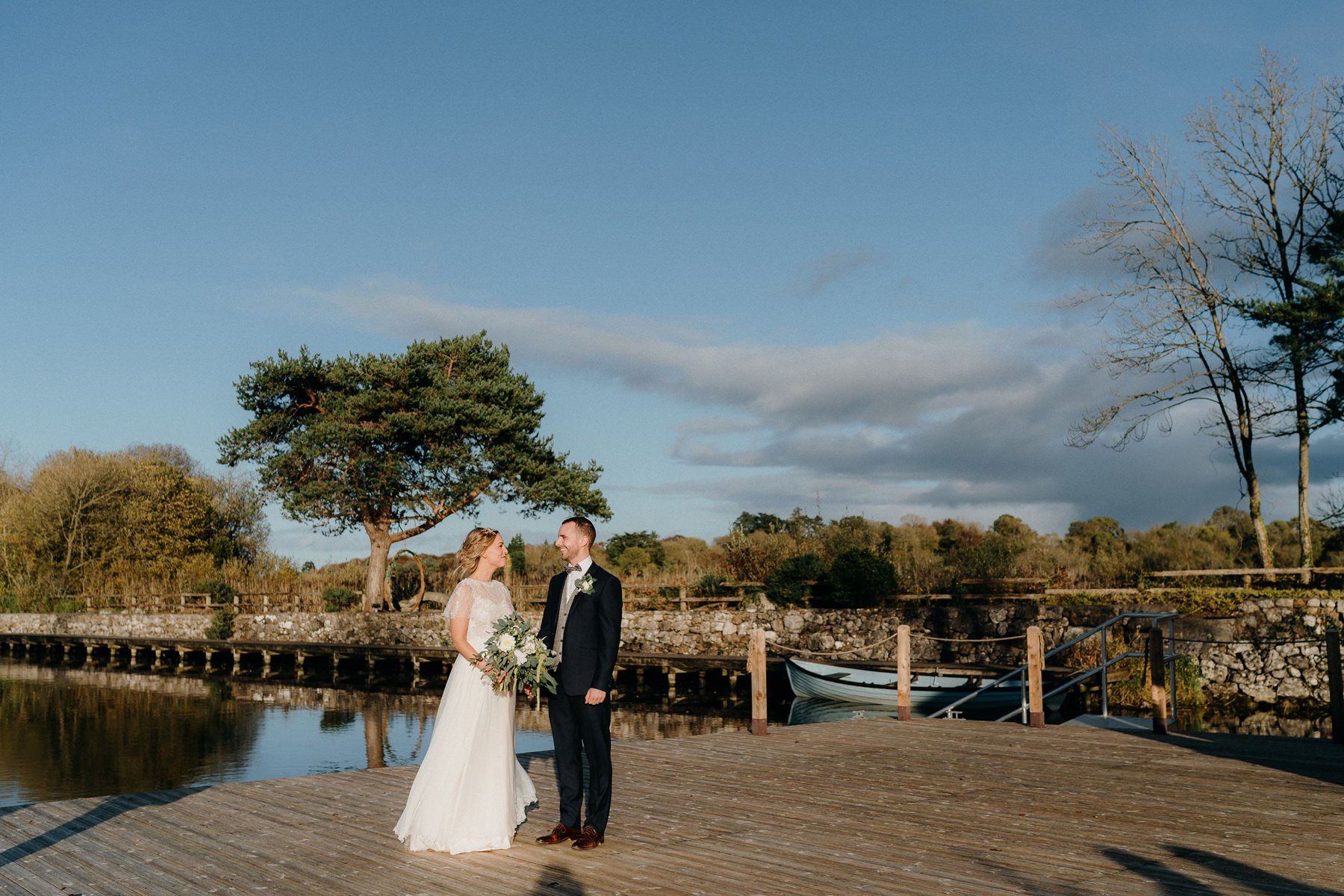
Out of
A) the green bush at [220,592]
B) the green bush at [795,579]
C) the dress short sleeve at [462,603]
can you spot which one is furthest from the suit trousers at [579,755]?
the green bush at [220,592]

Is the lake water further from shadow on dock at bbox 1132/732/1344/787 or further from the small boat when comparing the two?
shadow on dock at bbox 1132/732/1344/787

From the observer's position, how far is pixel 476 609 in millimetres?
6305

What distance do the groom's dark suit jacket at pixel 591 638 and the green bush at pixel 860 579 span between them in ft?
72.0

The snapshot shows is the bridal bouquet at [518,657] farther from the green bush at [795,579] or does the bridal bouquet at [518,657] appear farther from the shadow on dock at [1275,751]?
the green bush at [795,579]

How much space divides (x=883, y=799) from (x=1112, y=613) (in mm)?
17592

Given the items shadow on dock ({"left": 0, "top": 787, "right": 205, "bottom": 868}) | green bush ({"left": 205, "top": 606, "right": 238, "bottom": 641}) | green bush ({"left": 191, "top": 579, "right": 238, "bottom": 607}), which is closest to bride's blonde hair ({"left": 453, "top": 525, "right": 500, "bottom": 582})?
shadow on dock ({"left": 0, "top": 787, "right": 205, "bottom": 868})

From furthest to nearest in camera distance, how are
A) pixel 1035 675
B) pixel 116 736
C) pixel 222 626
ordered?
pixel 222 626 → pixel 116 736 → pixel 1035 675

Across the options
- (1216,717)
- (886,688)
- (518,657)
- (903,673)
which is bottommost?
(1216,717)

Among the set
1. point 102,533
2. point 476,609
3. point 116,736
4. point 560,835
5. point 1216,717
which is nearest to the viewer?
point 560,835

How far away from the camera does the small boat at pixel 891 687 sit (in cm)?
2034

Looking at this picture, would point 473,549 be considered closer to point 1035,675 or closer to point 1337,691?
point 1035,675

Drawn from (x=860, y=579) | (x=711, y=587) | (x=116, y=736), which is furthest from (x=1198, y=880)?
(x=711, y=587)

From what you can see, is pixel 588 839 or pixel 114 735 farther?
pixel 114 735

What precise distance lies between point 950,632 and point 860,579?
2.95 m
